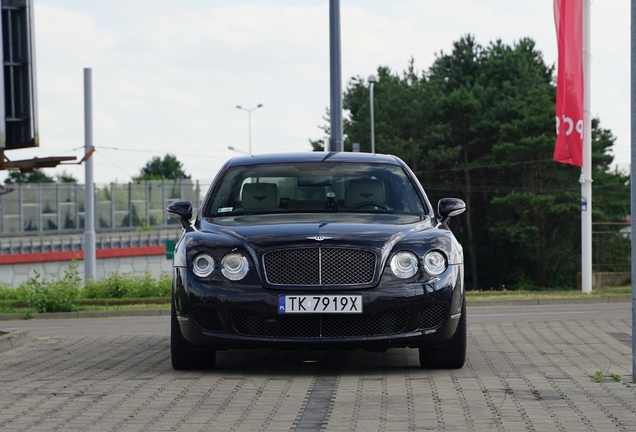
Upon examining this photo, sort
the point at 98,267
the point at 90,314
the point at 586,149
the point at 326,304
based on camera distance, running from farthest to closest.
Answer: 1. the point at 98,267
2. the point at 586,149
3. the point at 90,314
4. the point at 326,304

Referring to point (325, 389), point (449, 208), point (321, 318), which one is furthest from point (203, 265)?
point (449, 208)

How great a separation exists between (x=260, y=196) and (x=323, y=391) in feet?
7.68

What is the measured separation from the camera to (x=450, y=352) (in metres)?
8.22

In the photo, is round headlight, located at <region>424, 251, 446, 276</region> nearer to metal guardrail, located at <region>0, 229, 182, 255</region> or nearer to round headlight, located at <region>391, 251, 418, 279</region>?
round headlight, located at <region>391, 251, 418, 279</region>

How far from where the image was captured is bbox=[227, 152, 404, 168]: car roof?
9.52 metres

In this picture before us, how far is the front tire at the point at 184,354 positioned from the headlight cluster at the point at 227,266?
1.52 feet

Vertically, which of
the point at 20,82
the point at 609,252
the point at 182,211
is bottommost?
the point at 609,252

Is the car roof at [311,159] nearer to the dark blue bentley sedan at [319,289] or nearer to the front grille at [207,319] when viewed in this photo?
the dark blue bentley sedan at [319,289]

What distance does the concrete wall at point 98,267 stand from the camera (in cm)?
6600

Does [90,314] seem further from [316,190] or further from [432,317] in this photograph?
[432,317]

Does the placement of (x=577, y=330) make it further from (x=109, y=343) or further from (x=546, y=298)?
(x=546, y=298)

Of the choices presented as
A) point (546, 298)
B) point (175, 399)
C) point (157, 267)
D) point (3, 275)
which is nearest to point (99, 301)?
point (546, 298)

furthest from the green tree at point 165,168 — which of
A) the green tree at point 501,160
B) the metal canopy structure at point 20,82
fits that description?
the metal canopy structure at point 20,82

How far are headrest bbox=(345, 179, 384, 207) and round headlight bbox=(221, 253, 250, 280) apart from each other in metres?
1.47
